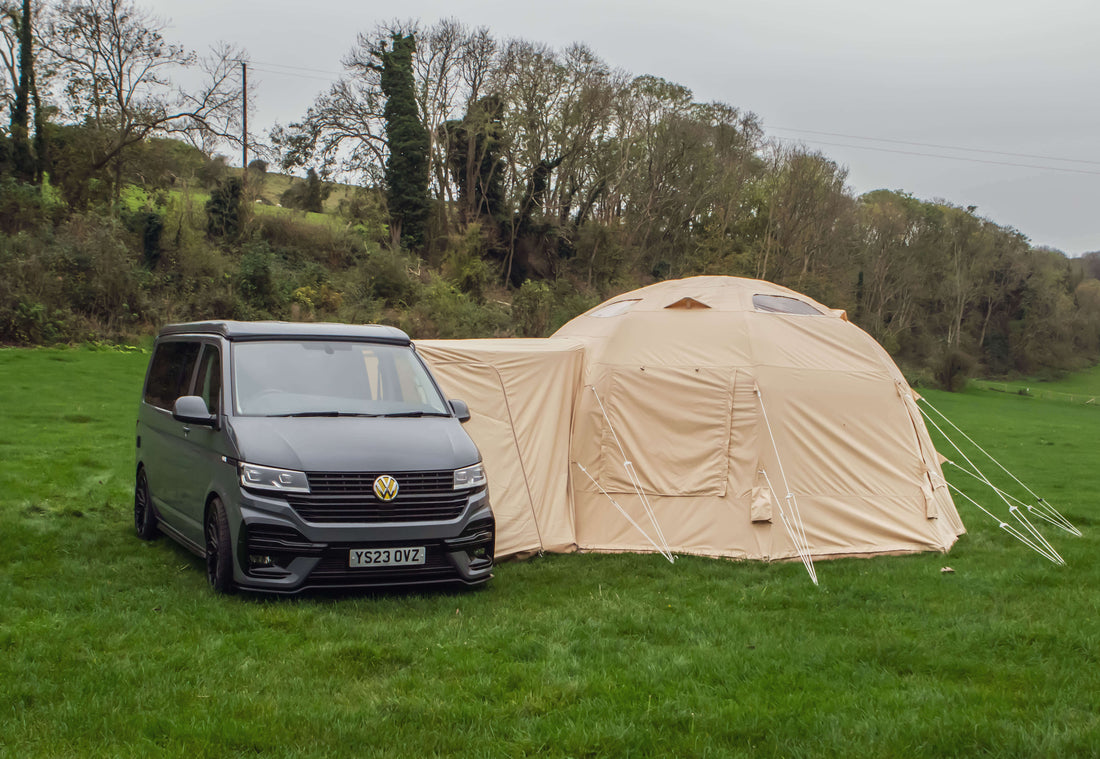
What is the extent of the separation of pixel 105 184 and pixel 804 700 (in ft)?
110

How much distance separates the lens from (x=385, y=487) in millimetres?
6723

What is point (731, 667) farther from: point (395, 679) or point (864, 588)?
point (864, 588)

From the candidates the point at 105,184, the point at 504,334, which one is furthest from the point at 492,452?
the point at 105,184

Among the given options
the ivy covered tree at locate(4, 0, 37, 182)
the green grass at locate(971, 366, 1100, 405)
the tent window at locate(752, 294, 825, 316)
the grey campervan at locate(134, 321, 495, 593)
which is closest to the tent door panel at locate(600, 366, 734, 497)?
the tent window at locate(752, 294, 825, 316)

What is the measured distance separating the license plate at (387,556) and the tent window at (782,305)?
536 centimetres

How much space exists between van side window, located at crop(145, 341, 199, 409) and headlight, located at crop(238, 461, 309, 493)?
199 centimetres

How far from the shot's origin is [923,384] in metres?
53.3

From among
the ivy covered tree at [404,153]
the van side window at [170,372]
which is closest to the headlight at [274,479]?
the van side window at [170,372]

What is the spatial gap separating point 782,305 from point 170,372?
21.4 feet

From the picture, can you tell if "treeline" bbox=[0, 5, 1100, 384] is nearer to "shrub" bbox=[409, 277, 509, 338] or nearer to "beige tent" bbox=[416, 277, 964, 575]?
"shrub" bbox=[409, 277, 509, 338]

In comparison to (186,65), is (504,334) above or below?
below

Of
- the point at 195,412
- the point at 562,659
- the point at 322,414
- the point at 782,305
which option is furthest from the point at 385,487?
the point at 782,305

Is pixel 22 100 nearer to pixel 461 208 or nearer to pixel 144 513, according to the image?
pixel 461 208

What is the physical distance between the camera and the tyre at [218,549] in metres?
6.80
